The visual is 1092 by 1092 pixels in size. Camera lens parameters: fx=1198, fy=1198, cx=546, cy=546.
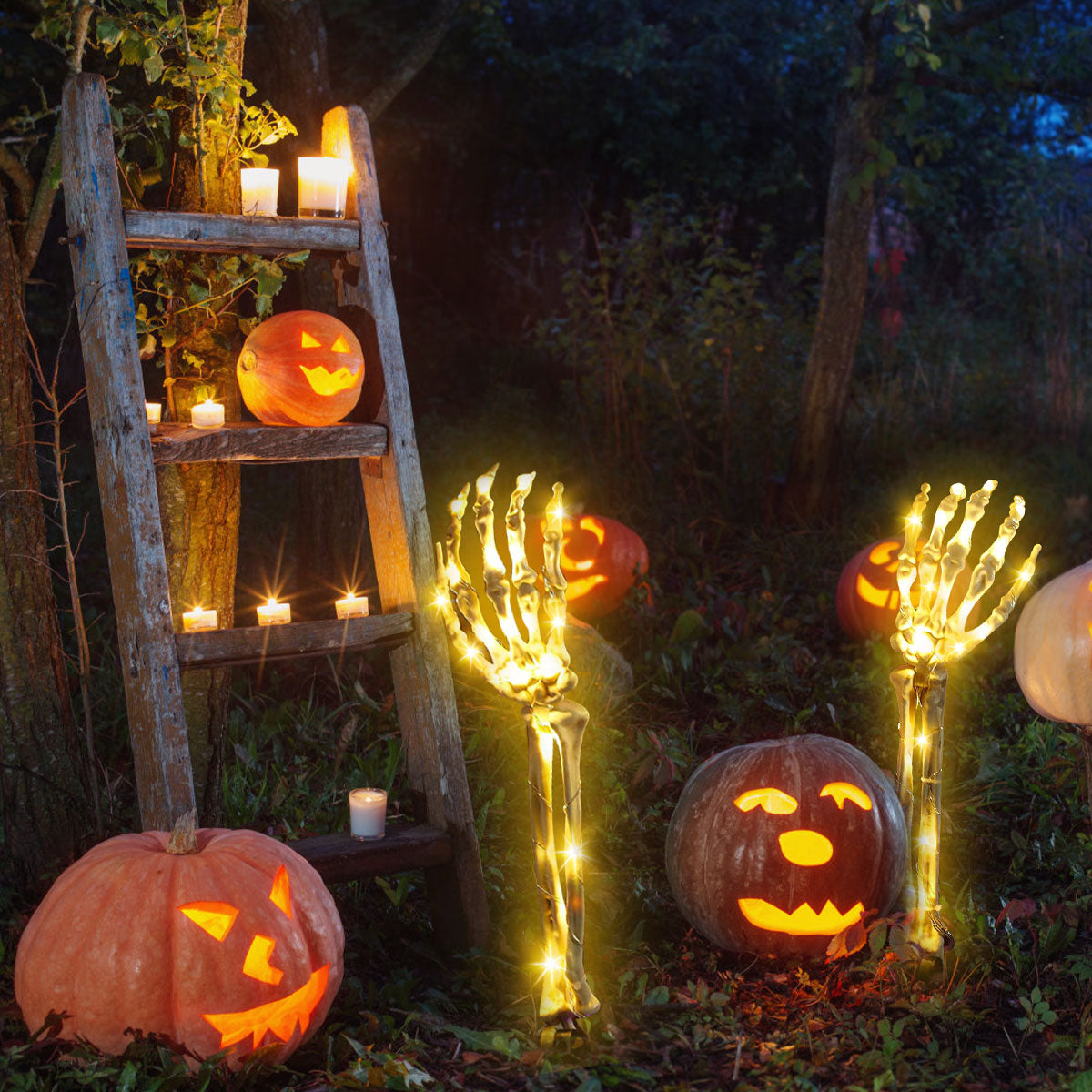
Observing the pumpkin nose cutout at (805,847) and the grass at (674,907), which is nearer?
the grass at (674,907)

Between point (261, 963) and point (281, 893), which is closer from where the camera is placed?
point (261, 963)

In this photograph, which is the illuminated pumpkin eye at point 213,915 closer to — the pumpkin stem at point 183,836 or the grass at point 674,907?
the pumpkin stem at point 183,836

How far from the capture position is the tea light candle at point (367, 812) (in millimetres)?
3098

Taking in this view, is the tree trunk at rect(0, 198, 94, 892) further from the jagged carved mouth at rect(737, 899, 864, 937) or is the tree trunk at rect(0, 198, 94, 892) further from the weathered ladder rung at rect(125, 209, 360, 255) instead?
the jagged carved mouth at rect(737, 899, 864, 937)

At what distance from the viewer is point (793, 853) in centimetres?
309

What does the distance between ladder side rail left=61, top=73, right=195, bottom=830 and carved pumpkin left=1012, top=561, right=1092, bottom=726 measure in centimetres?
212

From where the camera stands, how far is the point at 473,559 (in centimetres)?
564

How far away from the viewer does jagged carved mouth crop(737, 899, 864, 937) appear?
10.1 feet

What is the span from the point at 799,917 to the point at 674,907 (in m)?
0.47

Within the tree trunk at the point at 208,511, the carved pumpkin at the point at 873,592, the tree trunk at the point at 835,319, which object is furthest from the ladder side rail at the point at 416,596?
the tree trunk at the point at 835,319

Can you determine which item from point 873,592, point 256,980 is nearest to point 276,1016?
point 256,980

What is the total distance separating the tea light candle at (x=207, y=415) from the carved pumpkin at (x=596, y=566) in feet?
8.48

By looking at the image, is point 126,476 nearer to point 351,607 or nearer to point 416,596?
→ point 351,607

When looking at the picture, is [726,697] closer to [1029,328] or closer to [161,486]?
[161,486]
